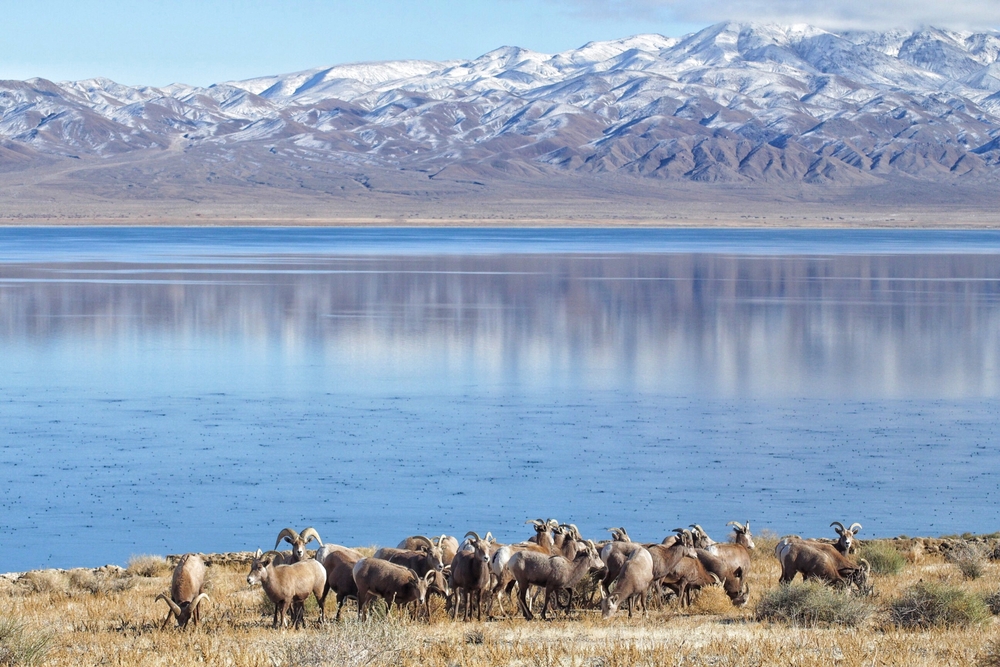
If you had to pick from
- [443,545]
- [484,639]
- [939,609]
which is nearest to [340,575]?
[443,545]

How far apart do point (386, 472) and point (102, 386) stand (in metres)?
11.1

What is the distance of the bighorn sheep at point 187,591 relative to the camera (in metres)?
11.1

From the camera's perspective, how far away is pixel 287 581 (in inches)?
445

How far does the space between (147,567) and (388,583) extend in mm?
4308

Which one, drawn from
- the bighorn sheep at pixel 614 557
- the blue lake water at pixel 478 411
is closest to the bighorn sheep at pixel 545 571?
the bighorn sheep at pixel 614 557

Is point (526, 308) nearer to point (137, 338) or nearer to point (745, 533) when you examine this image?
point (137, 338)

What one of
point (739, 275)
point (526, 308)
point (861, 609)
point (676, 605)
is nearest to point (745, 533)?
point (676, 605)

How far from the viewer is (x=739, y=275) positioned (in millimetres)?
65875

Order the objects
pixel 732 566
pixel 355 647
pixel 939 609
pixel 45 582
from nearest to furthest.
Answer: pixel 355 647 → pixel 939 609 → pixel 732 566 → pixel 45 582

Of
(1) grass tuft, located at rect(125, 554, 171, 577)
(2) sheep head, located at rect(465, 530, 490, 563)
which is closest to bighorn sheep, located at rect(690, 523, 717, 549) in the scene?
(2) sheep head, located at rect(465, 530, 490, 563)

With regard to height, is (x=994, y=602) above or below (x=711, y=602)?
above

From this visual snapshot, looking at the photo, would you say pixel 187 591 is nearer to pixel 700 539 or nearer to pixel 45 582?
pixel 45 582

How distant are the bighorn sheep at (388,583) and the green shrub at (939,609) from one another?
12.5 feet

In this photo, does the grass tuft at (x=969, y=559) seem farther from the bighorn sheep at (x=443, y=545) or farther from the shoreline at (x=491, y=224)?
the shoreline at (x=491, y=224)
